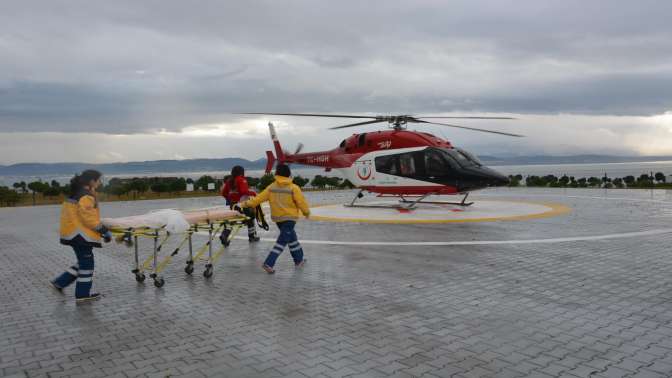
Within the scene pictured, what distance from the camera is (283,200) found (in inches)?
320

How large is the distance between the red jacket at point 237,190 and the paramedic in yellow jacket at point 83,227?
3899 millimetres

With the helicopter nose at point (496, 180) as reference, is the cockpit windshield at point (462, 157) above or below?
above

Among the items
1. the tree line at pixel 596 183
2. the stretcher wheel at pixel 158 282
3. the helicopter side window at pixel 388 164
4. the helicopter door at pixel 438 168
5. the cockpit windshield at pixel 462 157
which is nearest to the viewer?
the stretcher wheel at pixel 158 282

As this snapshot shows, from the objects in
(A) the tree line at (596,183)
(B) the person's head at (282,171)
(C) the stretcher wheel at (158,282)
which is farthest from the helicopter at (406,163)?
Answer: (A) the tree line at (596,183)

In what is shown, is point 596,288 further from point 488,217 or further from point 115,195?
point 115,195

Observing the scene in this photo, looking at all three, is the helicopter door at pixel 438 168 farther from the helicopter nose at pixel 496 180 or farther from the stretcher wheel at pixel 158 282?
the stretcher wheel at pixel 158 282

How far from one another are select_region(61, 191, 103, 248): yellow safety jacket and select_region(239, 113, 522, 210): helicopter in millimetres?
10726

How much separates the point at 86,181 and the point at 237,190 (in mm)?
4157

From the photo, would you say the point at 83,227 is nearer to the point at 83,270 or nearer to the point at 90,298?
the point at 83,270

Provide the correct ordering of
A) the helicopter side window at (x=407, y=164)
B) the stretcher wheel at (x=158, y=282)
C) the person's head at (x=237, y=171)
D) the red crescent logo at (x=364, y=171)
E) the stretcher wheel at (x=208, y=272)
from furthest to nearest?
the red crescent logo at (x=364, y=171), the helicopter side window at (x=407, y=164), the person's head at (x=237, y=171), the stretcher wheel at (x=208, y=272), the stretcher wheel at (x=158, y=282)

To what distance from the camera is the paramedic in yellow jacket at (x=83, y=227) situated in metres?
6.39

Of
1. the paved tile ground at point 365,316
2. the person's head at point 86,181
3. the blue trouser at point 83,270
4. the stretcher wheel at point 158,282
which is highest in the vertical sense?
the person's head at point 86,181

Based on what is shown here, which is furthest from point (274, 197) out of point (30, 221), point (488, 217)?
point (30, 221)

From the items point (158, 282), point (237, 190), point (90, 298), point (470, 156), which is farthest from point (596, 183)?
point (90, 298)
